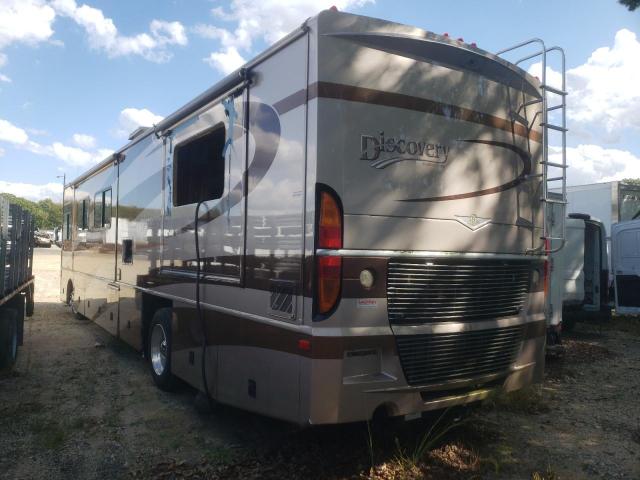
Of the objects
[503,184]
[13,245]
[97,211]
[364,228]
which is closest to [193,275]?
[364,228]

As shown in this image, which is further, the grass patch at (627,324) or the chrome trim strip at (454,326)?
the grass patch at (627,324)

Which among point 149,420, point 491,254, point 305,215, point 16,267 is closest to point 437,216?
point 491,254

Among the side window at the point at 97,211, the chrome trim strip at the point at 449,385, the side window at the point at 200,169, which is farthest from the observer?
the side window at the point at 97,211

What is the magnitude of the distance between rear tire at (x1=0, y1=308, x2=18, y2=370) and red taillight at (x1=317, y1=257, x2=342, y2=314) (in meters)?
4.96

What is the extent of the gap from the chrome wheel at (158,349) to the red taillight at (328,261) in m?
2.91

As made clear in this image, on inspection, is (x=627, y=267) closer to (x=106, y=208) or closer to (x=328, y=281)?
(x=328, y=281)

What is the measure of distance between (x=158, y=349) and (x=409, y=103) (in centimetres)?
393

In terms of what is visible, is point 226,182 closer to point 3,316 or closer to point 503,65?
point 503,65

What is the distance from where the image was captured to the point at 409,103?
12.1 feet

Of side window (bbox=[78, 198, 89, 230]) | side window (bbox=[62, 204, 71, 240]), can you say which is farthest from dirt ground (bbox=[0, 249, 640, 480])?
side window (bbox=[62, 204, 71, 240])

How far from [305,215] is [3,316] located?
5.00 metres

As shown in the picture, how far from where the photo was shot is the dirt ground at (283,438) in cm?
379

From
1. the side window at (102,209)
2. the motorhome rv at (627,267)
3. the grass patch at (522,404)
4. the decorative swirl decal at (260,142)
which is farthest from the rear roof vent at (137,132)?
the motorhome rv at (627,267)

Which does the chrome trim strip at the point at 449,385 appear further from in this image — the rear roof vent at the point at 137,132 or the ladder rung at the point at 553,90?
the rear roof vent at the point at 137,132
